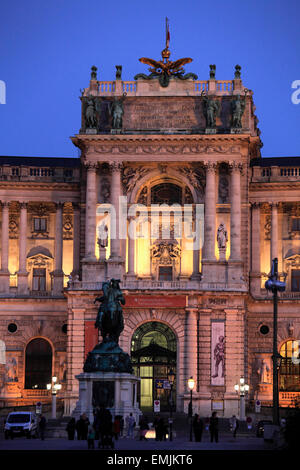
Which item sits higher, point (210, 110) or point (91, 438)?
point (210, 110)

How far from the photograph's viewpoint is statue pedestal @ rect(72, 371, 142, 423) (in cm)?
6150

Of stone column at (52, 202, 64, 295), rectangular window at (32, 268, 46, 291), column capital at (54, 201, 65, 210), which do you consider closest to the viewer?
stone column at (52, 202, 64, 295)

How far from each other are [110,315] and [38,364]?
30.7m

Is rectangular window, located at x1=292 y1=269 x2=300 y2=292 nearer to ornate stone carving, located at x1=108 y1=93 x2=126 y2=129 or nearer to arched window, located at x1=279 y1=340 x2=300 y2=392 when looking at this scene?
arched window, located at x1=279 y1=340 x2=300 y2=392

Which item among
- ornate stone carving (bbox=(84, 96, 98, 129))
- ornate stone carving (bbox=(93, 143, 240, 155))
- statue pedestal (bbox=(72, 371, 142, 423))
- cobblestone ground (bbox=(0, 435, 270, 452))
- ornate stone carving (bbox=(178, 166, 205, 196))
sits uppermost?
ornate stone carving (bbox=(84, 96, 98, 129))

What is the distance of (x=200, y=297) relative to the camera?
85.2 metres

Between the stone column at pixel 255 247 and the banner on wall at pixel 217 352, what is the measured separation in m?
8.16

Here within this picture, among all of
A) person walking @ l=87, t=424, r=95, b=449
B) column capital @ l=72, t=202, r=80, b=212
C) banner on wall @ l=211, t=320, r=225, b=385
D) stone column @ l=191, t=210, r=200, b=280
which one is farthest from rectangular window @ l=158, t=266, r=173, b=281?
person walking @ l=87, t=424, r=95, b=449

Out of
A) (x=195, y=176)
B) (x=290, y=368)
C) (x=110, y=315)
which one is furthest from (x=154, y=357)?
(x=110, y=315)

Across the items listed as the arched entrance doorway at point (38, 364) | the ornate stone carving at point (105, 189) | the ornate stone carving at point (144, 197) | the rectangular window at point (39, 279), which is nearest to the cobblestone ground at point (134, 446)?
the ornate stone carving at point (105, 189)

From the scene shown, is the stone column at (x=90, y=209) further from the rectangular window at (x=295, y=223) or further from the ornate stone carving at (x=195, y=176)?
the rectangular window at (x=295, y=223)

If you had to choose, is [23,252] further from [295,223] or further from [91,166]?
[295,223]

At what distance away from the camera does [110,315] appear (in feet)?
204

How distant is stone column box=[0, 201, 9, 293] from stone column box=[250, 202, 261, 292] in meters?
19.1
